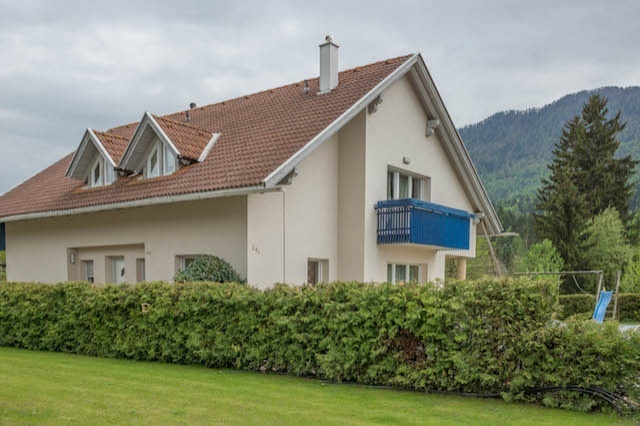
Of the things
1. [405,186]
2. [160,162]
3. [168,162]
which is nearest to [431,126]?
[405,186]

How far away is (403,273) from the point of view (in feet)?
65.8

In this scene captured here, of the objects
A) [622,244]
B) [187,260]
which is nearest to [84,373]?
[187,260]

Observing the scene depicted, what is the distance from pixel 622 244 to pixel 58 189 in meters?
48.1

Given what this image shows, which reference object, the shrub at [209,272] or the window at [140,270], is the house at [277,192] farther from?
the shrub at [209,272]

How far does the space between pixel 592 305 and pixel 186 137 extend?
85.6 ft

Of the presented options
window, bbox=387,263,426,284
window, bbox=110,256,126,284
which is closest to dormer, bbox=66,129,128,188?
window, bbox=110,256,126,284

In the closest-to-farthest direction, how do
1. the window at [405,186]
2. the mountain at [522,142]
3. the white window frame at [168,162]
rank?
the white window frame at [168,162] → the window at [405,186] → the mountain at [522,142]

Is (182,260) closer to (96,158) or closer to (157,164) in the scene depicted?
(157,164)

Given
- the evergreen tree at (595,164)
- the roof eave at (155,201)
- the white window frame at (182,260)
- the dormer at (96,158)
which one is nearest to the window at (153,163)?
the dormer at (96,158)

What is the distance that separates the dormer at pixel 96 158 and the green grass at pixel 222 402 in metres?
9.40

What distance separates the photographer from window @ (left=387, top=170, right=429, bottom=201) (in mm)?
19375

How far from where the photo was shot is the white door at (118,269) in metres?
19.1

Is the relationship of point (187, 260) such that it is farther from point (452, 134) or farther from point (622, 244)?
point (622, 244)

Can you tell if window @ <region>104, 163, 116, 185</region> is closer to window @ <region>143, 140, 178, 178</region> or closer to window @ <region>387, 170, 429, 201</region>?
window @ <region>143, 140, 178, 178</region>
